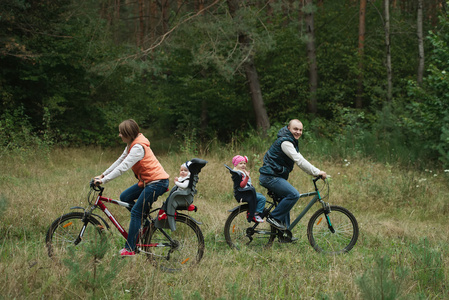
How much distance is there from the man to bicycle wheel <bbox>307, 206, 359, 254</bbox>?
15.7 inches

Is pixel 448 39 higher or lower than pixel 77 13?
lower

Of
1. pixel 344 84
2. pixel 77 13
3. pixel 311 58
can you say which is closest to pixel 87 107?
pixel 77 13

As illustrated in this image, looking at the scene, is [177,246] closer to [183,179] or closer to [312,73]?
[183,179]

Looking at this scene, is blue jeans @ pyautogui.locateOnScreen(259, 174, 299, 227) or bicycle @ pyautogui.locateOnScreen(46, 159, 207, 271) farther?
blue jeans @ pyautogui.locateOnScreen(259, 174, 299, 227)

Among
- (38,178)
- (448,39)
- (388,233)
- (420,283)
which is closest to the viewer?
(420,283)

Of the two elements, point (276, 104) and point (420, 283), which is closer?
point (420, 283)

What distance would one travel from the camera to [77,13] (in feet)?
62.9

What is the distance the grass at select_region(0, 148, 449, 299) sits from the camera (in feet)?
12.5

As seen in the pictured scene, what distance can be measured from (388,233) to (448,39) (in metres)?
7.46

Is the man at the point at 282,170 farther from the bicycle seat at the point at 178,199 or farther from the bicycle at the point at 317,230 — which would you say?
the bicycle seat at the point at 178,199

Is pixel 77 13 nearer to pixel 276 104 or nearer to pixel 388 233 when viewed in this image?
pixel 276 104

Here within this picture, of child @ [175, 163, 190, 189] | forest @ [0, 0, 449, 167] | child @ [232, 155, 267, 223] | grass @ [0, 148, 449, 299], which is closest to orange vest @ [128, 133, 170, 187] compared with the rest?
child @ [175, 163, 190, 189]

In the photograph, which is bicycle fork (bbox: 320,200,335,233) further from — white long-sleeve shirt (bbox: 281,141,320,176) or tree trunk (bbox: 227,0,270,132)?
tree trunk (bbox: 227,0,270,132)

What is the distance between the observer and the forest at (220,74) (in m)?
15.4
